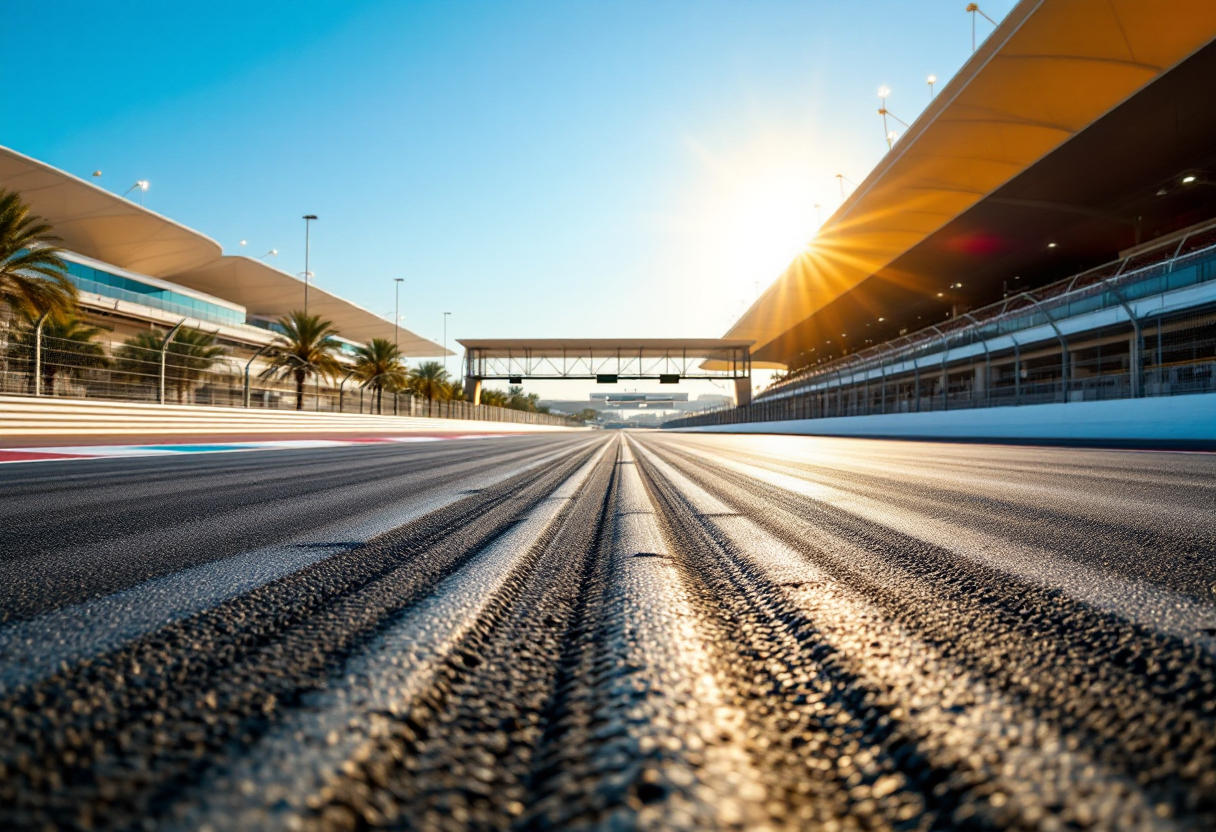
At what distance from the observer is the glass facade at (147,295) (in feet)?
120

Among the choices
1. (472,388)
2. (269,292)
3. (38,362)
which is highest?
(269,292)

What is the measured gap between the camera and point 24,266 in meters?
18.2

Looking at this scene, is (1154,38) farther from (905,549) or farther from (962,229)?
(905,549)

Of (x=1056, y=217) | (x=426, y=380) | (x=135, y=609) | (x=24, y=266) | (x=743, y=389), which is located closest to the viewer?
(x=135, y=609)

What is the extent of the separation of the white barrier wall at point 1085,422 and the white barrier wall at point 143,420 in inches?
864

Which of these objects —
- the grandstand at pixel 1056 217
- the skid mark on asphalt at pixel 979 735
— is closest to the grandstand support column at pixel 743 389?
the grandstand at pixel 1056 217

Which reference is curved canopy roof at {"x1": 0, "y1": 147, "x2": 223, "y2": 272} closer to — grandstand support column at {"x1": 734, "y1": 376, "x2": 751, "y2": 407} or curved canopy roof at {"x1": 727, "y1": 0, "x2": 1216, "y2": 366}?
curved canopy roof at {"x1": 727, "y1": 0, "x2": 1216, "y2": 366}

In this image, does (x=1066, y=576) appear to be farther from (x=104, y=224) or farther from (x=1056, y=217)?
(x=104, y=224)

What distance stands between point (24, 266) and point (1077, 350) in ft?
133

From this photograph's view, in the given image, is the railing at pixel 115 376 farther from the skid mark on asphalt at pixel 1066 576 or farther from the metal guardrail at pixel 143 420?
the skid mark on asphalt at pixel 1066 576

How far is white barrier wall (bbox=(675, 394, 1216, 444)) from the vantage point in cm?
1159

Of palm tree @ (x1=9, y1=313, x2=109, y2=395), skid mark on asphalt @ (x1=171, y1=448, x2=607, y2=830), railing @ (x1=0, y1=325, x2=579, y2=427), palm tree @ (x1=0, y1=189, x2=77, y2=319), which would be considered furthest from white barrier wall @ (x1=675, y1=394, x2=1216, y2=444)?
palm tree @ (x1=0, y1=189, x2=77, y2=319)

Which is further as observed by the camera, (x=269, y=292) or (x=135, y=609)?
(x=269, y=292)

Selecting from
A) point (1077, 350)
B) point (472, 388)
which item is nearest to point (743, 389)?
point (472, 388)
